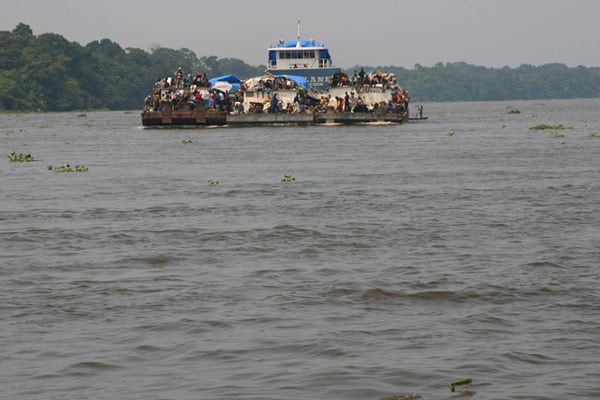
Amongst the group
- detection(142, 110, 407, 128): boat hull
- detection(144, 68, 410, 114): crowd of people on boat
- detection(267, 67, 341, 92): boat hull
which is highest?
detection(267, 67, 341, 92): boat hull

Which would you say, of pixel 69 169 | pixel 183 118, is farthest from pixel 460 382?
pixel 183 118

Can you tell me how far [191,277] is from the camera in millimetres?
16594

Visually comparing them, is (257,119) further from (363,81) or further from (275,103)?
(363,81)

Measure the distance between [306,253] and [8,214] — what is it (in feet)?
31.9

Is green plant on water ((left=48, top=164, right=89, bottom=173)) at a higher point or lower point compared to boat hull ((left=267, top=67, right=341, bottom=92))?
lower

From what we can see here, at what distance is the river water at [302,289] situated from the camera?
36.2 feet

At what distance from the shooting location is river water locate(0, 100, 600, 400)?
434 inches

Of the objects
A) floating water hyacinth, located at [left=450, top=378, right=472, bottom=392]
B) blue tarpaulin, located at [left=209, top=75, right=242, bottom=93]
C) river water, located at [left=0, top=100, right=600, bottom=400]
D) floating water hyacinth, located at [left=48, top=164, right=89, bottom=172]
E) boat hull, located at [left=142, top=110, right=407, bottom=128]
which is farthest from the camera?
blue tarpaulin, located at [left=209, top=75, right=242, bottom=93]

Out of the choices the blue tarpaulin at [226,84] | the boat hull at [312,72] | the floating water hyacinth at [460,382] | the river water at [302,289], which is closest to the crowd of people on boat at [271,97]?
the blue tarpaulin at [226,84]

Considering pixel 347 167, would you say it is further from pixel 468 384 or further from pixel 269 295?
pixel 468 384

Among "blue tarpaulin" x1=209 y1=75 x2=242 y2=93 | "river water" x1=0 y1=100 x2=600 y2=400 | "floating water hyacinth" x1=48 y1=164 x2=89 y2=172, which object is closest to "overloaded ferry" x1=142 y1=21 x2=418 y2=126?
"blue tarpaulin" x1=209 y1=75 x2=242 y2=93

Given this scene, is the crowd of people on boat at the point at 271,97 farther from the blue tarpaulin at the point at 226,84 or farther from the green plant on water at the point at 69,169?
the green plant on water at the point at 69,169

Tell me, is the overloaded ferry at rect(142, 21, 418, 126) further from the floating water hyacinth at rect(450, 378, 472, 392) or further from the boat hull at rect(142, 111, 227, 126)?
the floating water hyacinth at rect(450, 378, 472, 392)

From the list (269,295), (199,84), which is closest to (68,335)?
(269,295)
